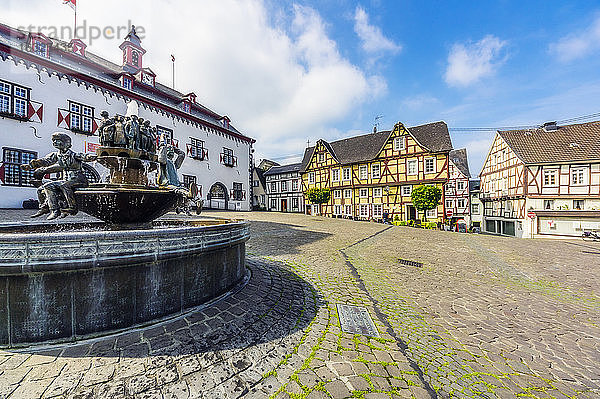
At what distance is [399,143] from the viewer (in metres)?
28.4

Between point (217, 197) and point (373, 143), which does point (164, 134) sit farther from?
point (373, 143)

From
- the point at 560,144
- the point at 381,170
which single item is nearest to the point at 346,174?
the point at 381,170

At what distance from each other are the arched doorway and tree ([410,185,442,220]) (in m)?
20.2

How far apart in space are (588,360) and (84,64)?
28640 millimetres

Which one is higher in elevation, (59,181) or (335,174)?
(335,174)

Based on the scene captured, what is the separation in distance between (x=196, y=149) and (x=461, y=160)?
41078 mm

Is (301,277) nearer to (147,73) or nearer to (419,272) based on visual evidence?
(419,272)

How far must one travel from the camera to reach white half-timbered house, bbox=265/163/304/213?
39709 mm

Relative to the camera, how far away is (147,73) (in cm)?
2375

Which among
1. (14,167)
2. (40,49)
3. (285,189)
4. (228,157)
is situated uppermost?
(40,49)

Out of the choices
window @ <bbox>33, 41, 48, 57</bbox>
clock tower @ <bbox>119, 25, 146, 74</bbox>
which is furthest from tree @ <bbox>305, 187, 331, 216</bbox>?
window @ <bbox>33, 41, 48, 57</bbox>

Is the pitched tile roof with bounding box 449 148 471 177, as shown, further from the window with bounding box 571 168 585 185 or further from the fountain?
the fountain

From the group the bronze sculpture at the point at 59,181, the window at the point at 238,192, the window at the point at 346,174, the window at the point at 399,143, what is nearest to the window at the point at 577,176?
the window at the point at 399,143

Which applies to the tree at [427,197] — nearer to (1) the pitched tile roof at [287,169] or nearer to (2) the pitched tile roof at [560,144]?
(2) the pitched tile roof at [560,144]
